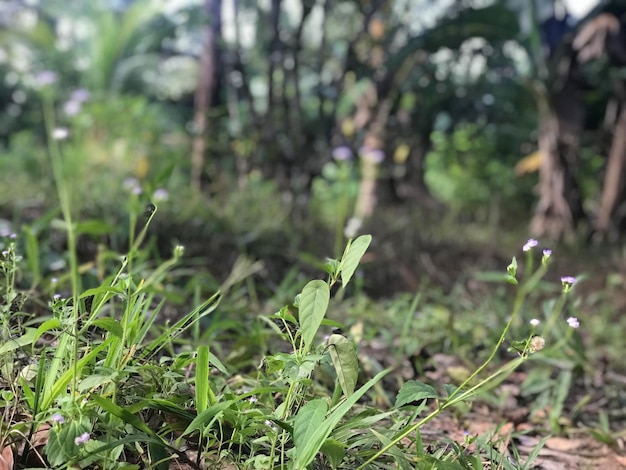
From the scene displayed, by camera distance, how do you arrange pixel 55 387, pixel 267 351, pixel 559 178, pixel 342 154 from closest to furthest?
pixel 55 387, pixel 267 351, pixel 342 154, pixel 559 178

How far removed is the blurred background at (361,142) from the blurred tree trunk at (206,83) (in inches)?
0.9

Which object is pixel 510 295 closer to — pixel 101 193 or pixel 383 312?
pixel 383 312

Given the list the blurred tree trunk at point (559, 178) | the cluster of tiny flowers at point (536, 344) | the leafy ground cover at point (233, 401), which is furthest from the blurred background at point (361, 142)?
the cluster of tiny flowers at point (536, 344)

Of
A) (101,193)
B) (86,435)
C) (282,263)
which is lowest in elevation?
(282,263)

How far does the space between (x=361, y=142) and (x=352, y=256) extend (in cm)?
326

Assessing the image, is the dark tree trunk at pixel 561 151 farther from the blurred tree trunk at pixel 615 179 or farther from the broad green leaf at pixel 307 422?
the broad green leaf at pixel 307 422

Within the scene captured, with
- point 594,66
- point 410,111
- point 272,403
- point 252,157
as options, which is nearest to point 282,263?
point 252,157

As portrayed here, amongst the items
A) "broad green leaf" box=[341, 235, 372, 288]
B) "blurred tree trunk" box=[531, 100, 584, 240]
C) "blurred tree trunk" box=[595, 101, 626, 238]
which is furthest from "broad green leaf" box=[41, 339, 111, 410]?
"blurred tree trunk" box=[595, 101, 626, 238]

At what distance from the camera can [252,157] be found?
3.88 metres

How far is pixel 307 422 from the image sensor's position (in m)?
0.79

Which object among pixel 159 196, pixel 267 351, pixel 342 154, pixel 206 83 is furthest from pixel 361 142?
pixel 267 351

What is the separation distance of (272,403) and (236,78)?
10.8 feet

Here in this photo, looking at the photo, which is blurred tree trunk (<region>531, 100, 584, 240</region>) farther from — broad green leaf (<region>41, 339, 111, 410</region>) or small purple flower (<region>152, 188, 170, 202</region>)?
broad green leaf (<region>41, 339, 111, 410</region>)

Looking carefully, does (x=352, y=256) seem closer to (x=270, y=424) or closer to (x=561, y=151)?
(x=270, y=424)
